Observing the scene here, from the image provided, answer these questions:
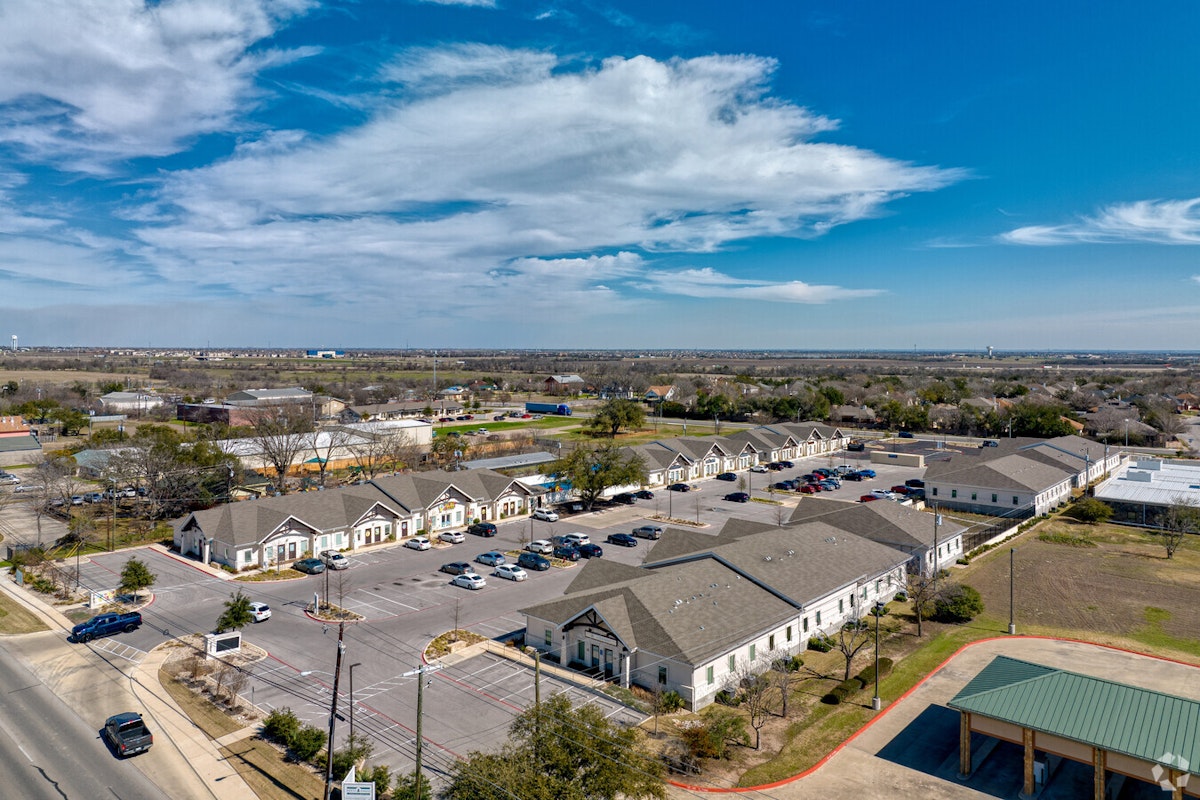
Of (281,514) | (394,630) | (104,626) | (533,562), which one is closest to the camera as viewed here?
(104,626)

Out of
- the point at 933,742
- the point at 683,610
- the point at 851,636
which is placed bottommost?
the point at 933,742

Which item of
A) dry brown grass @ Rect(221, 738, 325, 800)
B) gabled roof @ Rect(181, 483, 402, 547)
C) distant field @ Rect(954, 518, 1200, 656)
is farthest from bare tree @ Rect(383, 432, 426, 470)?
distant field @ Rect(954, 518, 1200, 656)

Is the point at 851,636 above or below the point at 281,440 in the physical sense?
below

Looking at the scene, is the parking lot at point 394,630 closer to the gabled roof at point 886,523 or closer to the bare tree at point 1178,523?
the gabled roof at point 886,523

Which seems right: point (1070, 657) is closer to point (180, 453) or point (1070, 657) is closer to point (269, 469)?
point (180, 453)

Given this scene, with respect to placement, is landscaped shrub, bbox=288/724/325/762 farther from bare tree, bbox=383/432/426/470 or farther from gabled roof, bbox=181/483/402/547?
bare tree, bbox=383/432/426/470

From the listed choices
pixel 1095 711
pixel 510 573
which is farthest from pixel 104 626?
pixel 1095 711

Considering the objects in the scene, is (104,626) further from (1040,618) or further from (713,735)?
(1040,618)

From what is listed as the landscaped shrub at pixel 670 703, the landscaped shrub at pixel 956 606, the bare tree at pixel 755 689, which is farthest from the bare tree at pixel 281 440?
the landscaped shrub at pixel 956 606
